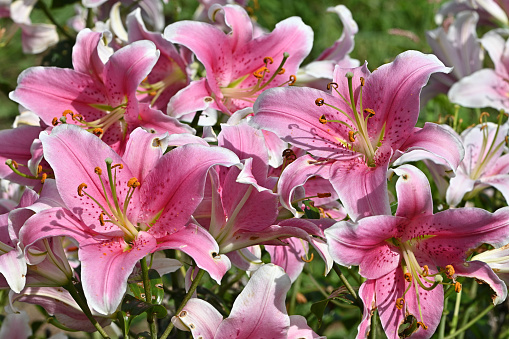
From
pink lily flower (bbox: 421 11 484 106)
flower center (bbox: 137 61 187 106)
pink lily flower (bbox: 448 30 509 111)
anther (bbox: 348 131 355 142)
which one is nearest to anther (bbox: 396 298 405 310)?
anther (bbox: 348 131 355 142)

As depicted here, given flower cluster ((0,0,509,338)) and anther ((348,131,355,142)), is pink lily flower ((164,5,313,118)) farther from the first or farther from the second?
anther ((348,131,355,142))

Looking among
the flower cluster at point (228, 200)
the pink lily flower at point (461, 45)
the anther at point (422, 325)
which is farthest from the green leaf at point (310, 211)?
the pink lily flower at point (461, 45)

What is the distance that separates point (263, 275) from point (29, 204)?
343mm

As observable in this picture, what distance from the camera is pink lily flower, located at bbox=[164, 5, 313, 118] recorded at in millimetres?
1188

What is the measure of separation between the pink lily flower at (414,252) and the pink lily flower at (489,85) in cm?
68

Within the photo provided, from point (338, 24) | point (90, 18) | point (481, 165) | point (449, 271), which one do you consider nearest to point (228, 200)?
point (449, 271)

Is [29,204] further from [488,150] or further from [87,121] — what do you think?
[488,150]

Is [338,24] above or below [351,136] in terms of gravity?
below

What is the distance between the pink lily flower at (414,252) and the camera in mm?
946

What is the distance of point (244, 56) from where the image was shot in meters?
1.25

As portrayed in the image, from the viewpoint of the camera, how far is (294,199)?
3.19 feet

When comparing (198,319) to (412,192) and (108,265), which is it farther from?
(412,192)

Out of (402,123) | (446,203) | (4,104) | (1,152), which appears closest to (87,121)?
(1,152)

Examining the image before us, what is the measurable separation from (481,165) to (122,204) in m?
0.68
